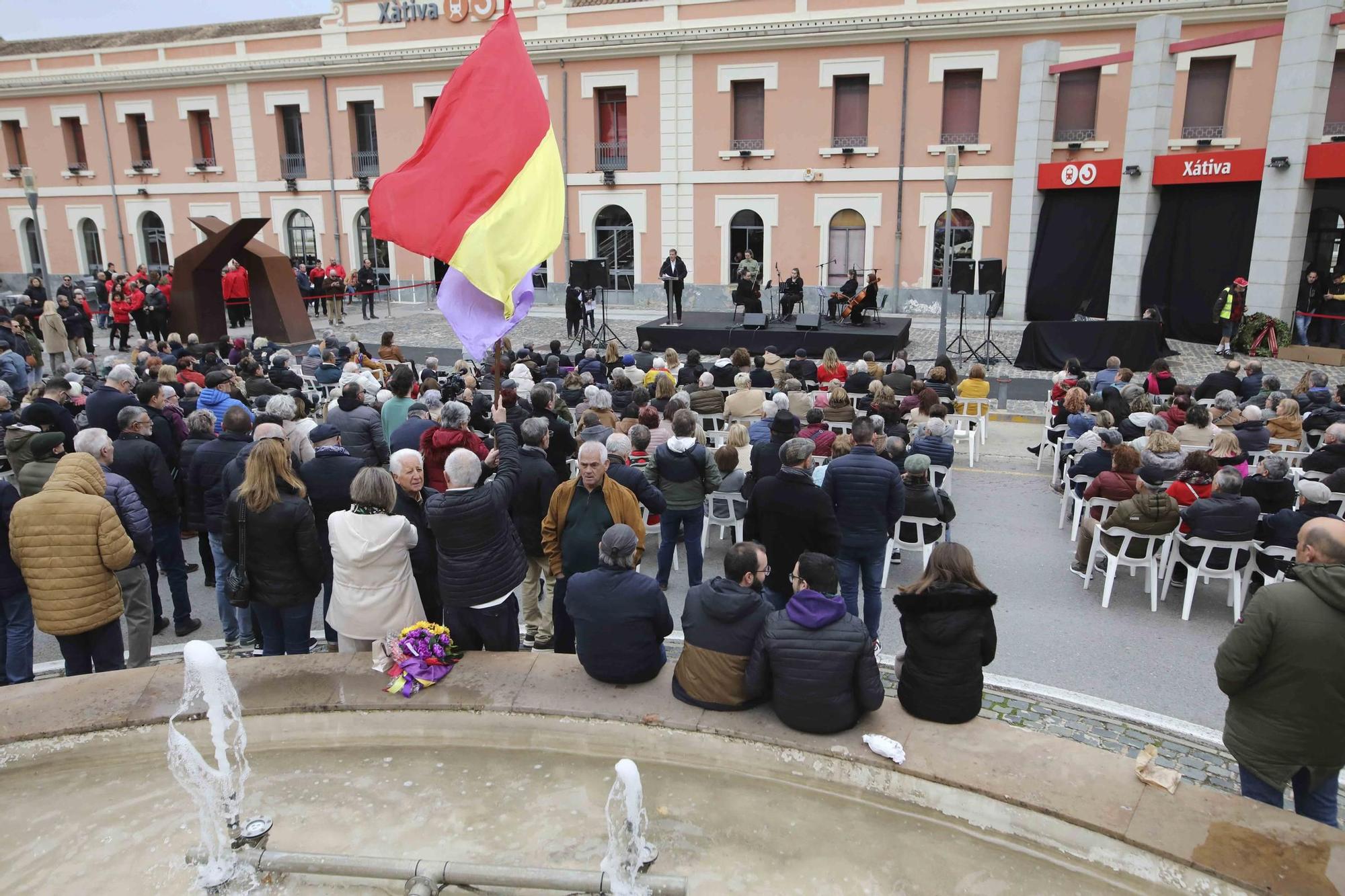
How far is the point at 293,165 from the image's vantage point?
2906cm

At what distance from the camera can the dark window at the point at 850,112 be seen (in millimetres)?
23469

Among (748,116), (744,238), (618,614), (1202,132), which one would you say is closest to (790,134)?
(748,116)

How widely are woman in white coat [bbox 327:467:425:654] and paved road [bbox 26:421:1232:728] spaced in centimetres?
178

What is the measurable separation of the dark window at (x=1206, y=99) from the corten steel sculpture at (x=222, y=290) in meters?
20.5

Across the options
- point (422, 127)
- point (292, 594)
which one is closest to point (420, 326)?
point (422, 127)

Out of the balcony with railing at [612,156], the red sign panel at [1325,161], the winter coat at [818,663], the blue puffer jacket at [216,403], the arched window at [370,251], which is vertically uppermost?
the balcony with railing at [612,156]

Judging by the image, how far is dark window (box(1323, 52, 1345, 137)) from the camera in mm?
20000

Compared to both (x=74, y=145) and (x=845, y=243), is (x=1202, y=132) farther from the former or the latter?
(x=74, y=145)

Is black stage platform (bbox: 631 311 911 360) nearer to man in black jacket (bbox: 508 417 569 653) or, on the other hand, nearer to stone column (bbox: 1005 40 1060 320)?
stone column (bbox: 1005 40 1060 320)

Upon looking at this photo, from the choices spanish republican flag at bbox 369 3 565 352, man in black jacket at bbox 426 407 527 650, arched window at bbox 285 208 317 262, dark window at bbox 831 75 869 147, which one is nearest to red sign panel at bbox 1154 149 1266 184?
dark window at bbox 831 75 869 147

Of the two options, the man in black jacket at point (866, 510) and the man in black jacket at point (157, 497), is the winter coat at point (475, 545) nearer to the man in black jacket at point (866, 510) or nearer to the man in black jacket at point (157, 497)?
the man in black jacket at point (866, 510)

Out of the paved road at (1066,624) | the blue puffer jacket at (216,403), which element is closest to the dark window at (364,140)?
the blue puffer jacket at (216,403)

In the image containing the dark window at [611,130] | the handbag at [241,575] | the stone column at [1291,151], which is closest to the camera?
the handbag at [241,575]

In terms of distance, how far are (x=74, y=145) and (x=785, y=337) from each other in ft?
92.1
